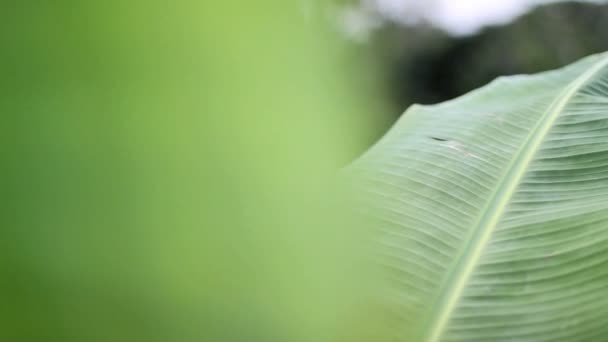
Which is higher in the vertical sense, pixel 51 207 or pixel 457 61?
pixel 457 61

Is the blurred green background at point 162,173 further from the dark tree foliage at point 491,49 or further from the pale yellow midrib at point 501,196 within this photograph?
the dark tree foliage at point 491,49

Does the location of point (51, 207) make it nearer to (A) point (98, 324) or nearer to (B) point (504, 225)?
(A) point (98, 324)

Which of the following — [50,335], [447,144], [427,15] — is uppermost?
[427,15]

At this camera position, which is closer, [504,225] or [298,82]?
[298,82]

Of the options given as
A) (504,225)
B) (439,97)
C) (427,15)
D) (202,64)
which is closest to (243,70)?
(202,64)

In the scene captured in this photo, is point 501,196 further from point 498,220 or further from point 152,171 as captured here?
point 152,171

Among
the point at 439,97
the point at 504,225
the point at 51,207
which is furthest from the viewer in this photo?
the point at 439,97

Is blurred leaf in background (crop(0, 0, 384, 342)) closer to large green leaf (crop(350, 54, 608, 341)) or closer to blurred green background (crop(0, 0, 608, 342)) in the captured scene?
blurred green background (crop(0, 0, 608, 342))

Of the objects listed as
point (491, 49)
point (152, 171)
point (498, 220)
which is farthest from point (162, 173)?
point (491, 49)

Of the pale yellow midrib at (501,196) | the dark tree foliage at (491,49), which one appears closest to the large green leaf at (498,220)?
the pale yellow midrib at (501,196)
